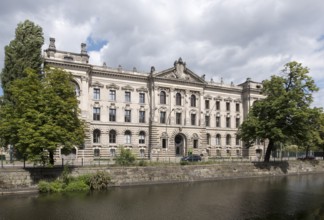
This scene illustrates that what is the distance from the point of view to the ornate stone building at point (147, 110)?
48.7m

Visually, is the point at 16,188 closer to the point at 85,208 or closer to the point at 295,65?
the point at 85,208

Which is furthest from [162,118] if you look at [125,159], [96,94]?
[125,159]

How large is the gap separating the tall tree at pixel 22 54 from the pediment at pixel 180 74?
22.4m

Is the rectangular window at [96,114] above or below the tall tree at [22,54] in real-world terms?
below

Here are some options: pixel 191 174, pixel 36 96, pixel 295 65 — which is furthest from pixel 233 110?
pixel 36 96

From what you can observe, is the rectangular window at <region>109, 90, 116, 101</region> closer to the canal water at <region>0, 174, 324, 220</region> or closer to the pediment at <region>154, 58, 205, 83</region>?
the pediment at <region>154, 58, 205, 83</region>

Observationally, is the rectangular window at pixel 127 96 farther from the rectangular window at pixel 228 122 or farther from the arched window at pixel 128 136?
the rectangular window at pixel 228 122

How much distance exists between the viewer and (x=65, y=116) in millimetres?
28734

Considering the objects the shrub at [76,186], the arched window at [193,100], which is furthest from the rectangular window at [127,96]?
the shrub at [76,186]

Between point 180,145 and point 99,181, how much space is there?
98.9 ft

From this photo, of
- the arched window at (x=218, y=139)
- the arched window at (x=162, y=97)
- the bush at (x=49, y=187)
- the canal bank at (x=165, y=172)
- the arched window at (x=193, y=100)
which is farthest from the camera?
the arched window at (x=218, y=139)

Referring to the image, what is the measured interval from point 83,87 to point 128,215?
3293 centimetres

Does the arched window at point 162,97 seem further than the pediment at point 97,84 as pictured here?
Yes

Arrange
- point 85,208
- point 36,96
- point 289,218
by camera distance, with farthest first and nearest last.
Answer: point 36,96, point 85,208, point 289,218
